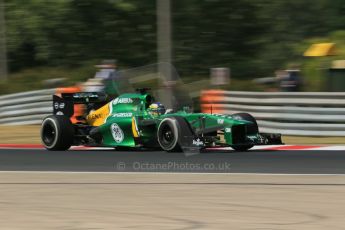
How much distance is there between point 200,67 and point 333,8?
442cm

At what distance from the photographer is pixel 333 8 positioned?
2611 cm

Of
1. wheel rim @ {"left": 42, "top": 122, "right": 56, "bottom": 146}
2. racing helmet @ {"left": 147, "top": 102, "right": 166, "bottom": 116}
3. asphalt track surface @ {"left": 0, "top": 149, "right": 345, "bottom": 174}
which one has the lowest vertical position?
asphalt track surface @ {"left": 0, "top": 149, "right": 345, "bottom": 174}

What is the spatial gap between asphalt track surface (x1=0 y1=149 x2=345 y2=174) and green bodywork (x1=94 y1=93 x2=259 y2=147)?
20 cm

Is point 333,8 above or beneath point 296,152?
above

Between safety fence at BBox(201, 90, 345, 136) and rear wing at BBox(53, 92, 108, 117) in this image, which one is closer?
rear wing at BBox(53, 92, 108, 117)

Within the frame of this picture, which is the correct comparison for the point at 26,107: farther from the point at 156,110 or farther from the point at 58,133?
the point at 156,110

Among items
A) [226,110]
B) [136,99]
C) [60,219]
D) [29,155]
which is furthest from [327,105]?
[60,219]

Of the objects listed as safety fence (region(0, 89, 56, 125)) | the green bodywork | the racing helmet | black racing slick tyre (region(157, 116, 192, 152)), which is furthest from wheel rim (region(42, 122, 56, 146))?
safety fence (region(0, 89, 56, 125))

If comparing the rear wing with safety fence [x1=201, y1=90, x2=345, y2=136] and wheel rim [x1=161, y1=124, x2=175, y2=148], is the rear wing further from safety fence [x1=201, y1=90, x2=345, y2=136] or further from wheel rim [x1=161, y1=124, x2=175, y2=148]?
safety fence [x1=201, y1=90, x2=345, y2=136]

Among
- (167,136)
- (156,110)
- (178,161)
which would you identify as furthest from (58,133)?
(178,161)

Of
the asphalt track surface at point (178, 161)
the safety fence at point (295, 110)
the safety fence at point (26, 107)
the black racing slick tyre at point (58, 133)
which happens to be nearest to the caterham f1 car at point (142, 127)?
the black racing slick tyre at point (58, 133)

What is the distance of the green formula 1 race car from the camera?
12.7 m

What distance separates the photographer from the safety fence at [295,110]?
52.2ft

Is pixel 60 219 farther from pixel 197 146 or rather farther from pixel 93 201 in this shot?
pixel 197 146
